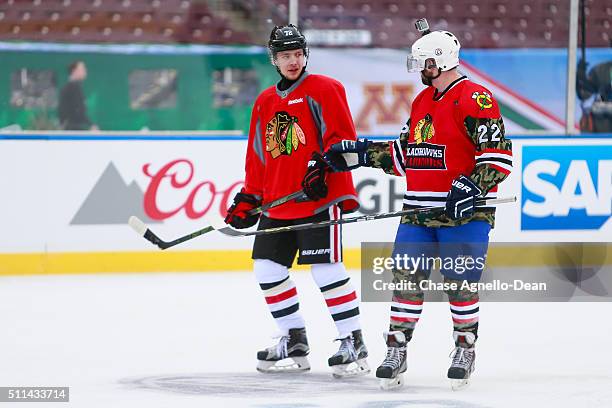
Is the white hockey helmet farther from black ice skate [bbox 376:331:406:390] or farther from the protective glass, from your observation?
black ice skate [bbox 376:331:406:390]

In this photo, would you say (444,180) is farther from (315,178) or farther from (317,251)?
(317,251)

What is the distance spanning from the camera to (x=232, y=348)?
4504mm

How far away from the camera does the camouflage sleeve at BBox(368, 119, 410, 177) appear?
151 inches

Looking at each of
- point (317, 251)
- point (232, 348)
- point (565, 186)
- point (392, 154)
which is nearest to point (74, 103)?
point (565, 186)

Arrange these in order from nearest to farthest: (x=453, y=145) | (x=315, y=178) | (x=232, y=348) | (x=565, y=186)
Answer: (x=453, y=145) < (x=315, y=178) < (x=232, y=348) < (x=565, y=186)

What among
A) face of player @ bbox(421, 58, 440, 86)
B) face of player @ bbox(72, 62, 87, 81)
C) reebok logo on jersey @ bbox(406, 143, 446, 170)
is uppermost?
face of player @ bbox(72, 62, 87, 81)

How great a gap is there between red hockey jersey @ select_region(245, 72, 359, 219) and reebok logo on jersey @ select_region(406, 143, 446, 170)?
301mm

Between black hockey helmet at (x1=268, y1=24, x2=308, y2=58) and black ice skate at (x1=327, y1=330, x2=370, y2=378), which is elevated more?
black hockey helmet at (x1=268, y1=24, x2=308, y2=58)

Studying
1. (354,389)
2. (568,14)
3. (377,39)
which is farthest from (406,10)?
(354,389)

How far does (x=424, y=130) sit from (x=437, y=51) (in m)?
0.24

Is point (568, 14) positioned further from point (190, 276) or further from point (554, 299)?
point (190, 276)

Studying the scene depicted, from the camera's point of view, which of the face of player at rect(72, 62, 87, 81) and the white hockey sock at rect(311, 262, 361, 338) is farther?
the face of player at rect(72, 62, 87, 81)

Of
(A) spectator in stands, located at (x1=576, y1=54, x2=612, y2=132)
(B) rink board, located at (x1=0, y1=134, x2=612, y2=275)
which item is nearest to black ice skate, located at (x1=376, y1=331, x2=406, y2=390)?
(B) rink board, located at (x1=0, y1=134, x2=612, y2=275)

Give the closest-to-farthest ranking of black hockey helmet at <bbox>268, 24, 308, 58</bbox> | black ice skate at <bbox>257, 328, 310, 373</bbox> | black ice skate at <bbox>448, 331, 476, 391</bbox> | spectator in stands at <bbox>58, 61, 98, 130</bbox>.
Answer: black ice skate at <bbox>448, 331, 476, 391</bbox>
black hockey helmet at <bbox>268, 24, 308, 58</bbox>
black ice skate at <bbox>257, 328, 310, 373</bbox>
spectator in stands at <bbox>58, 61, 98, 130</bbox>
